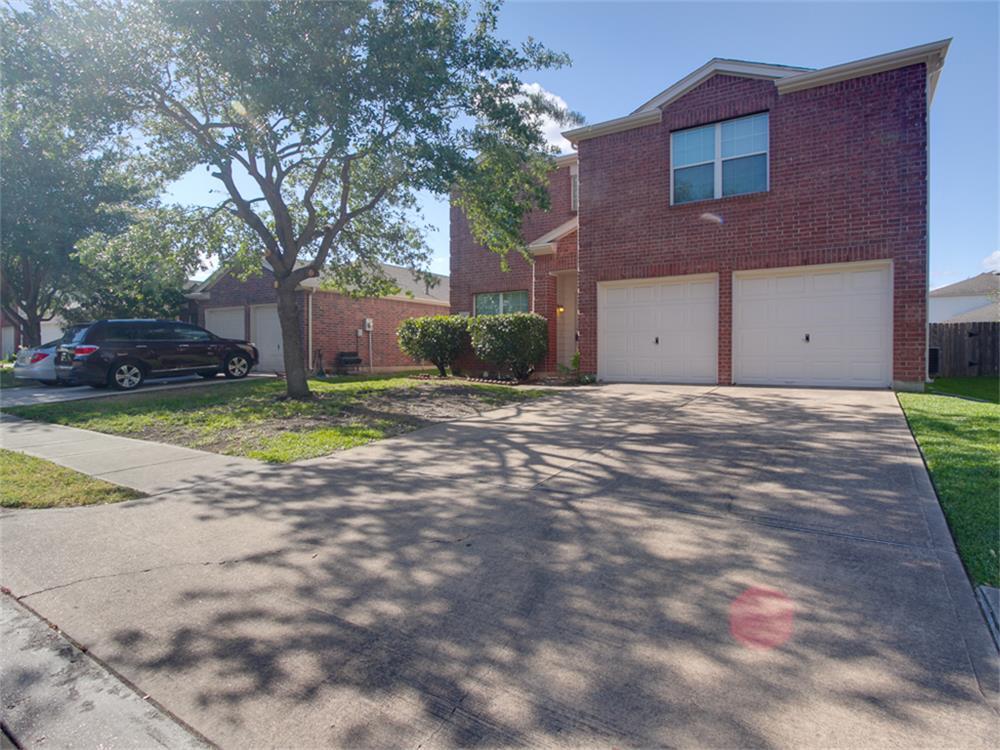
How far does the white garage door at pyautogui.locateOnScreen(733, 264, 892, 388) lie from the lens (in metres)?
10.5

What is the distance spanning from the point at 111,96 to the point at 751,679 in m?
A: 12.0

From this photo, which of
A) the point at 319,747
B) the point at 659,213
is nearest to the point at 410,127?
the point at 659,213

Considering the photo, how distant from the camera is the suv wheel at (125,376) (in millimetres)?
12828

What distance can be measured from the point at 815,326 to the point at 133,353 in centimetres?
1519

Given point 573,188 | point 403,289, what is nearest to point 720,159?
point 573,188

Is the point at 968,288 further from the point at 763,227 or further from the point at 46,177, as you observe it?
the point at 46,177

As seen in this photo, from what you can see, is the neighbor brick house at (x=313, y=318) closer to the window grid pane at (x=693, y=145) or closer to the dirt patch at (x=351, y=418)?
the dirt patch at (x=351, y=418)

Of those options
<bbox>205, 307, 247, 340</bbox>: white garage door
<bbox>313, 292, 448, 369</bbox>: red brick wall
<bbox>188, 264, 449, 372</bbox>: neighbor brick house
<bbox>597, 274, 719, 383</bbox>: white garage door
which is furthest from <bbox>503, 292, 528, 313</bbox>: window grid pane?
<bbox>205, 307, 247, 340</bbox>: white garage door

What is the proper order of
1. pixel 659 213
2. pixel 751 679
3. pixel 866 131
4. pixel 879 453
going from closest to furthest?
pixel 751 679 → pixel 879 453 → pixel 866 131 → pixel 659 213

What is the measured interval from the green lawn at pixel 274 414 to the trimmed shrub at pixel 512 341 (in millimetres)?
1397

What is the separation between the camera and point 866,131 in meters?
10.4

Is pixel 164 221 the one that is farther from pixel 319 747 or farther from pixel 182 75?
pixel 319 747

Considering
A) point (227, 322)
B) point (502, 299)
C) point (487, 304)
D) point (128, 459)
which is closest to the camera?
point (128, 459)

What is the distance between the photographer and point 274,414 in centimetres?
902
